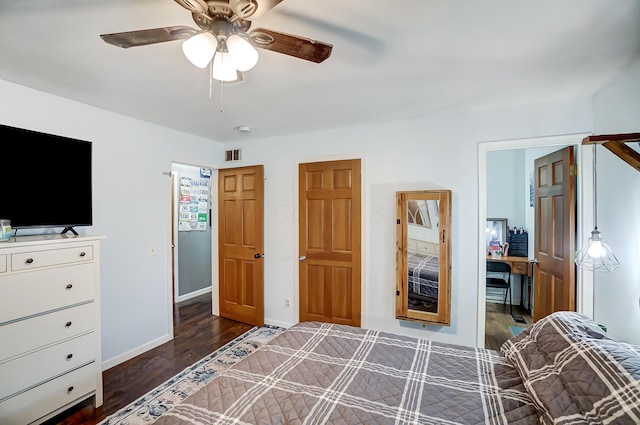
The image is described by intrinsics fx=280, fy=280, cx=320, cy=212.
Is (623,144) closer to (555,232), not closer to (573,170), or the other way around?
(573,170)

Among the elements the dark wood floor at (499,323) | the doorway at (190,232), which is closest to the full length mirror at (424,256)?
the dark wood floor at (499,323)

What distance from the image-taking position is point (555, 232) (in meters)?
2.59

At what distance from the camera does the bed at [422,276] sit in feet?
8.82

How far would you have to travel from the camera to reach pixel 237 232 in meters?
3.72

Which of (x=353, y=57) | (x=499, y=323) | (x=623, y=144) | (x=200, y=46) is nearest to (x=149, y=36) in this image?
(x=200, y=46)

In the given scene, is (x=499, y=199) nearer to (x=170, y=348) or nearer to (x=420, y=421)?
(x=420, y=421)

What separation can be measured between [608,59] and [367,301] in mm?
2693

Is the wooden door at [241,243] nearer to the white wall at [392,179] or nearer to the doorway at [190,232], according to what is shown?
the white wall at [392,179]

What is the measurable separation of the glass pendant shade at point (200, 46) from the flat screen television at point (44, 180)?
170cm

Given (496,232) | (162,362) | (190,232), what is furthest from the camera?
(190,232)

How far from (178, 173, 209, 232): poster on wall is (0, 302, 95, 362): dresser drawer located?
264 cm

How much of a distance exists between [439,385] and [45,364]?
2.42 metres

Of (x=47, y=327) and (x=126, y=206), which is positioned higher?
(x=126, y=206)

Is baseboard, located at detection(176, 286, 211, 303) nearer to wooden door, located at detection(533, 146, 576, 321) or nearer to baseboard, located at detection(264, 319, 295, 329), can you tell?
baseboard, located at detection(264, 319, 295, 329)
